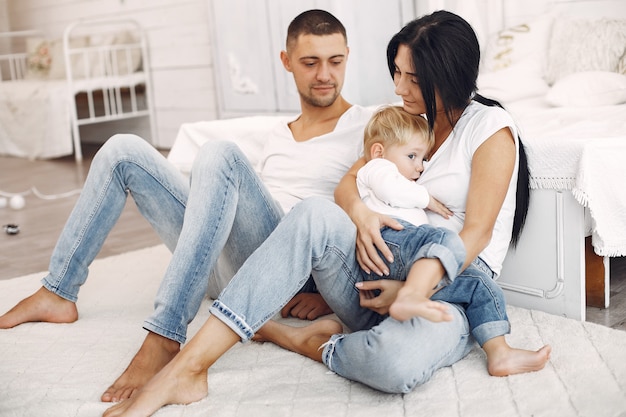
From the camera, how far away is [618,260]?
220 centimetres

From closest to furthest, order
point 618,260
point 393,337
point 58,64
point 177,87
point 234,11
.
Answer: point 393,337, point 618,260, point 234,11, point 177,87, point 58,64

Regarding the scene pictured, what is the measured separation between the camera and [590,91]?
2484 mm

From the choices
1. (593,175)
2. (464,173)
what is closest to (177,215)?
(464,173)

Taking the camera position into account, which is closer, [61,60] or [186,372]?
[186,372]

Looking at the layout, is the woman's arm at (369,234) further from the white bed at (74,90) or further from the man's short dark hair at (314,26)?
the white bed at (74,90)

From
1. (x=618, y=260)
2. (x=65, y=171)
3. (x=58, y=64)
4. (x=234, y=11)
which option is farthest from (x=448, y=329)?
(x=58, y=64)

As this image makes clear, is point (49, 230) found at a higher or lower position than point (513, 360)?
lower

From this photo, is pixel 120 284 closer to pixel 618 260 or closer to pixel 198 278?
pixel 198 278

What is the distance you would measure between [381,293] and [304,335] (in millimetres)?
261

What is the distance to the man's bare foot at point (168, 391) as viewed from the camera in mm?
1307

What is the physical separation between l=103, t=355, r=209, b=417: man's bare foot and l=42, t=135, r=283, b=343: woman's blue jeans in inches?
4.9

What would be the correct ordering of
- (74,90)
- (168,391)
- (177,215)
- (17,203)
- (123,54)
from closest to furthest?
1. (168,391)
2. (177,215)
3. (17,203)
4. (74,90)
5. (123,54)

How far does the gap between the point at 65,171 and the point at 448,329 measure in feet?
12.7

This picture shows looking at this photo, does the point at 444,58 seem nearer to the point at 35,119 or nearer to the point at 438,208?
the point at 438,208
